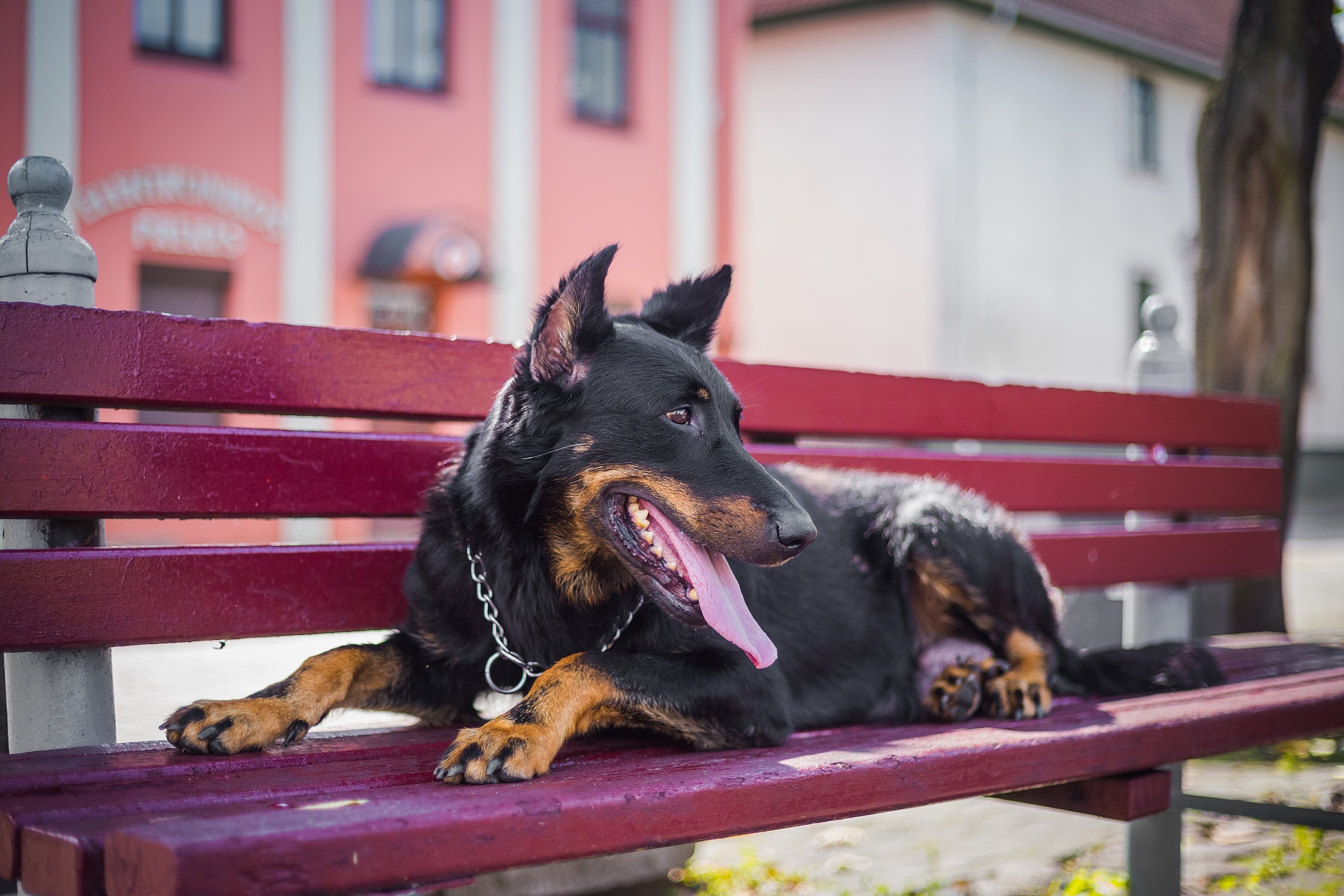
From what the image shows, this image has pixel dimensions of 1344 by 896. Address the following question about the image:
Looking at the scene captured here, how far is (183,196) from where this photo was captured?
12.3 metres

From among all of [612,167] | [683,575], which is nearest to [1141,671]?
[683,575]

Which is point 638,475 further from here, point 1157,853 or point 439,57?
point 439,57

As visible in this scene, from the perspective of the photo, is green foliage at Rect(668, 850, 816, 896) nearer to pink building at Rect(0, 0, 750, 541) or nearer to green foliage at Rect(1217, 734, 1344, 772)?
green foliage at Rect(1217, 734, 1344, 772)

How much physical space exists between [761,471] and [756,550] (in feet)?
0.69

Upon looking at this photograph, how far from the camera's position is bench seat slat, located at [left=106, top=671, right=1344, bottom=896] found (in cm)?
146


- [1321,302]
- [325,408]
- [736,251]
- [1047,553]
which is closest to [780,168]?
[736,251]

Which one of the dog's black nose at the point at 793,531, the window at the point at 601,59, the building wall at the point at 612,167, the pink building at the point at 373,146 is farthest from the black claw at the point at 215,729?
the window at the point at 601,59

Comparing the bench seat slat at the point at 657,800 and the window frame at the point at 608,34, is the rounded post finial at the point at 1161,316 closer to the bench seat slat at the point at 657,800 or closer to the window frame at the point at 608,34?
the bench seat slat at the point at 657,800

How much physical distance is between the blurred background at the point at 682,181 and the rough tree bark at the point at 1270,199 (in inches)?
16.7

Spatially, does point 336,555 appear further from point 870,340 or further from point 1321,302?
point 1321,302

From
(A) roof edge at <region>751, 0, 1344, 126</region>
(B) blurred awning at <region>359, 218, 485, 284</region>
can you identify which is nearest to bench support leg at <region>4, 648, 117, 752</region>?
(B) blurred awning at <region>359, 218, 485, 284</region>

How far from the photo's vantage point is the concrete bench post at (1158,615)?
10.7ft

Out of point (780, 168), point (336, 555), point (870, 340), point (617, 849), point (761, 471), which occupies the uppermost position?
point (780, 168)

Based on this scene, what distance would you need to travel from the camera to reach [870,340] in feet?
64.8
